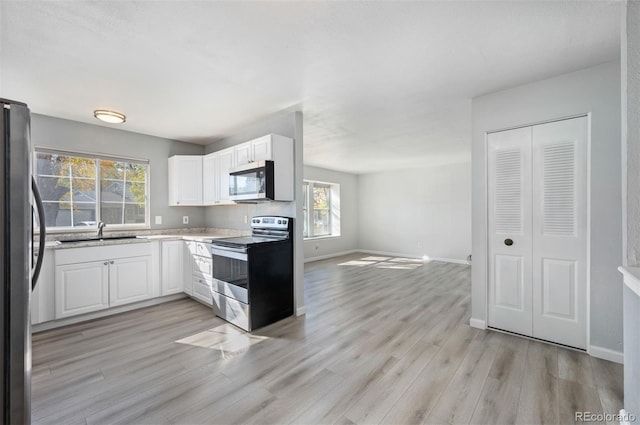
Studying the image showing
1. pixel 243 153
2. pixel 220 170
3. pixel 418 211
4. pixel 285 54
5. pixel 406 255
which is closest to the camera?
pixel 285 54

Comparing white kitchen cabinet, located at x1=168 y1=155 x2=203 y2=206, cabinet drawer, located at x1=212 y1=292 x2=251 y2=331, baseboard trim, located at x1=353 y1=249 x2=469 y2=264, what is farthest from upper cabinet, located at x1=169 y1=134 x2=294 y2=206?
baseboard trim, located at x1=353 y1=249 x2=469 y2=264

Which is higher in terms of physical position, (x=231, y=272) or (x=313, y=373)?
(x=231, y=272)

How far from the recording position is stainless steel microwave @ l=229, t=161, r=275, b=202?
312 centimetres

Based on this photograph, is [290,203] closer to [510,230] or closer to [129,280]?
[129,280]

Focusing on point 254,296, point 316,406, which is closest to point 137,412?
point 316,406

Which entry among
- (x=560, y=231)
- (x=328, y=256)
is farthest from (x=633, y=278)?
(x=328, y=256)

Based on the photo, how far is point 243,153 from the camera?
11.9 ft

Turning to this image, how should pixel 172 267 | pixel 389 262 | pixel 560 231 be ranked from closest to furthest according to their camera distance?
pixel 560 231
pixel 172 267
pixel 389 262

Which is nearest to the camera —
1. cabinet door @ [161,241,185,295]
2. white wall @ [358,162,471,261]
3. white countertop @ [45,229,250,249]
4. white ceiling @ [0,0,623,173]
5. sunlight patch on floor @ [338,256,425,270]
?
white ceiling @ [0,0,623,173]

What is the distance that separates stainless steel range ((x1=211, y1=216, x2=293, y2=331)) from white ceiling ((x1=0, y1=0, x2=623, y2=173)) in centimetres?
157

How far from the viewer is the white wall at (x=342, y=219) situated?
7.08m

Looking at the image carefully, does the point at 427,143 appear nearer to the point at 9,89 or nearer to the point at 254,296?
the point at 254,296

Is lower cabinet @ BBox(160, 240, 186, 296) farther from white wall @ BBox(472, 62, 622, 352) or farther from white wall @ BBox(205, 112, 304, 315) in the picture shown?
white wall @ BBox(472, 62, 622, 352)

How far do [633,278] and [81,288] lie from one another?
4634 millimetres
